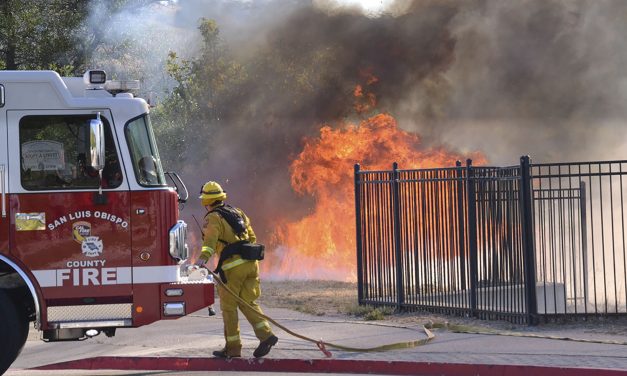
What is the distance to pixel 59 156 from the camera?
9367mm

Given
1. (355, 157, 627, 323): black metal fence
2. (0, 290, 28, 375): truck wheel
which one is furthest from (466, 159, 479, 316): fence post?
(0, 290, 28, 375): truck wheel

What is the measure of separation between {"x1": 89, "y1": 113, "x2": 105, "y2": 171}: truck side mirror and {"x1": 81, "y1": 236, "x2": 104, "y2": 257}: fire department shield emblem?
0.69m

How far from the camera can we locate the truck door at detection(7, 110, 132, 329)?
9.31 m

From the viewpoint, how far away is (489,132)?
27.5 m

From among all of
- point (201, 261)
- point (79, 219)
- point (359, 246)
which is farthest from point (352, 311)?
point (79, 219)

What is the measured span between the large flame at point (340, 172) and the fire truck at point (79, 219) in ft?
44.6

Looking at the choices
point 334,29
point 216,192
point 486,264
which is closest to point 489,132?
point 334,29

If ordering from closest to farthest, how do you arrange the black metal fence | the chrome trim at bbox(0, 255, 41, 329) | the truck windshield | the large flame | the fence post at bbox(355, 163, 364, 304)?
1. the chrome trim at bbox(0, 255, 41, 329)
2. the truck windshield
3. the black metal fence
4. the fence post at bbox(355, 163, 364, 304)
5. the large flame

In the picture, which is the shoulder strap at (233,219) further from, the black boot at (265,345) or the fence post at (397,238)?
the fence post at (397,238)

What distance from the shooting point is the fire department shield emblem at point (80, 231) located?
30.7 ft

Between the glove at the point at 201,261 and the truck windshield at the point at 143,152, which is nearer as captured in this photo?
the truck windshield at the point at 143,152

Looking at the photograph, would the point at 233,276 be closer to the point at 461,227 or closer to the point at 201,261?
the point at 201,261

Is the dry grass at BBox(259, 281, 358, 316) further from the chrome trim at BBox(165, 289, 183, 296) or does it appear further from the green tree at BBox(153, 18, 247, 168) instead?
the green tree at BBox(153, 18, 247, 168)

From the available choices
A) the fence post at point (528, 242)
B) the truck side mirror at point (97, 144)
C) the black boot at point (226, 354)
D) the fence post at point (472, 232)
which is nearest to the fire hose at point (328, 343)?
the black boot at point (226, 354)
